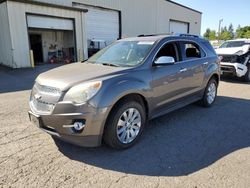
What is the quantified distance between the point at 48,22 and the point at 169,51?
12.9 m

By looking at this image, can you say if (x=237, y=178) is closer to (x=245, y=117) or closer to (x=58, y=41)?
(x=245, y=117)

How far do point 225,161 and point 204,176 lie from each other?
57 cm

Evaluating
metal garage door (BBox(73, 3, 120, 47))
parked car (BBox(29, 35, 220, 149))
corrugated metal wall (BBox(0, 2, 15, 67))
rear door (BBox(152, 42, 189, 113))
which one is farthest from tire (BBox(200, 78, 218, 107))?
metal garage door (BBox(73, 3, 120, 47))

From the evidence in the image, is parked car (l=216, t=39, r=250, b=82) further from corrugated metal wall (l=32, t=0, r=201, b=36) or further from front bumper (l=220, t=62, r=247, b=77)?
corrugated metal wall (l=32, t=0, r=201, b=36)

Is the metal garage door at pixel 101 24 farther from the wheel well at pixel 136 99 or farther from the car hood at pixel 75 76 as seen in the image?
the wheel well at pixel 136 99

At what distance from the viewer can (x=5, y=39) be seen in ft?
45.2

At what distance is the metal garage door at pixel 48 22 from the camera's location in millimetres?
14458

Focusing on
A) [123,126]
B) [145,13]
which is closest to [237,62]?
[123,126]

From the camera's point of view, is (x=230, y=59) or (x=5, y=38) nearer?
(x=230, y=59)

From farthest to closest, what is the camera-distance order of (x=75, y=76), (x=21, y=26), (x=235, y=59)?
(x=21, y=26) < (x=235, y=59) < (x=75, y=76)

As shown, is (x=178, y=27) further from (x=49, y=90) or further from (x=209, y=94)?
(x=49, y=90)

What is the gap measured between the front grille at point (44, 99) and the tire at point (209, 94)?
394 centimetres

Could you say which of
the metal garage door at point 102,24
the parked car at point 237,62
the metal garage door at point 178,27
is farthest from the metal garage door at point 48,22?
the metal garage door at point 178,27

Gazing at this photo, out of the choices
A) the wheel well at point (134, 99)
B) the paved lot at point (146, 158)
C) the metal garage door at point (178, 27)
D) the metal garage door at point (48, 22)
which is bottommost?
the paved lot at point (146, 158)
